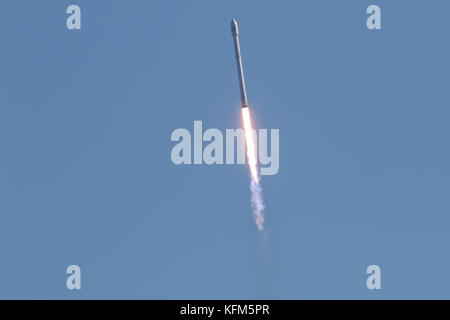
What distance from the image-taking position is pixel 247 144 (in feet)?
560
